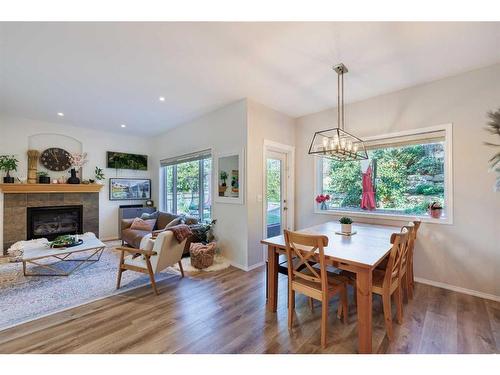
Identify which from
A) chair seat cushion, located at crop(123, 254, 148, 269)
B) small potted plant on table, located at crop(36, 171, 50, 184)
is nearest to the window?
chair seat cushion, located at crop(123, 254, 148, 269)

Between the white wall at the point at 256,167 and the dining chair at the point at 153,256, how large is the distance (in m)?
1.27

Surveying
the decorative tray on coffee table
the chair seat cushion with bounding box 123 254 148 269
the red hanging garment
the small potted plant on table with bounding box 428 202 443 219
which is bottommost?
the chair seat cushion with bounding box 123 254 148 269

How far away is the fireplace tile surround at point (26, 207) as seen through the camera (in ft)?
14.8

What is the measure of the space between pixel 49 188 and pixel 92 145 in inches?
53.0

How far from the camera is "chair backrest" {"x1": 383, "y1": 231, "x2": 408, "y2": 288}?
71.4 inches

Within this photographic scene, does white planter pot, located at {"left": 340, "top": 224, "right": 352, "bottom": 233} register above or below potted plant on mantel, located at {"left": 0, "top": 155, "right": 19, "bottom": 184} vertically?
below

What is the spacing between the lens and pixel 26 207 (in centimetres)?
470

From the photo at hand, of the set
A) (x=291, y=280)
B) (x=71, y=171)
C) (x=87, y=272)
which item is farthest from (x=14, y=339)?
(x=71, y=171)

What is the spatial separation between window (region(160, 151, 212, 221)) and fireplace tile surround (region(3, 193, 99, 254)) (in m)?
1.70

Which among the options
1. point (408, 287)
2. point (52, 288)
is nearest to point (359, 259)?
point (408, 287)

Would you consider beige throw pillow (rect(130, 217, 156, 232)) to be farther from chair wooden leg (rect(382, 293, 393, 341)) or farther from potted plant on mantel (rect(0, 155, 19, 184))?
chair wooden leg (rect(382, 293, 393, 341))

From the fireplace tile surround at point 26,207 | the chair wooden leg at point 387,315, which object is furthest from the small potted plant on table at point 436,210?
the fireplace tile surround at point 26,207

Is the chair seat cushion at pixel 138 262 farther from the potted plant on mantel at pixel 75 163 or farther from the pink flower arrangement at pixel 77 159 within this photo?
the pink flower arrangement at pixel 77 159
